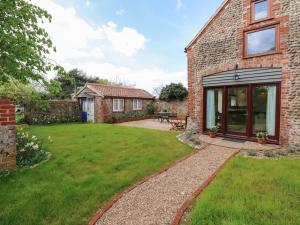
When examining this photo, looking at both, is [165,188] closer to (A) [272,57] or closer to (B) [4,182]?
(B) [4,182]

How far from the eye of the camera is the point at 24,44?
14.7ft

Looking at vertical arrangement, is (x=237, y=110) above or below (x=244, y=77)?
below

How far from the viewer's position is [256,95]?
29.0ft

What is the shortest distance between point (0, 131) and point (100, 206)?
361 centimetres

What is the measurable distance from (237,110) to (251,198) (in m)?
6.37

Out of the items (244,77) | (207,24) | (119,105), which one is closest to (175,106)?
(119,105)

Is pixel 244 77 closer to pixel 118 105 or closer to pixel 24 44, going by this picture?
pixel 24 44

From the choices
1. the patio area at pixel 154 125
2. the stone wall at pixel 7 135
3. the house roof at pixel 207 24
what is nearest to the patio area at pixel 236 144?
the patio area at pixel 154 125

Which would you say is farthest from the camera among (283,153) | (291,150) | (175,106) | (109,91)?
(175,106)

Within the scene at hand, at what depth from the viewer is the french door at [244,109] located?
27.6 feet

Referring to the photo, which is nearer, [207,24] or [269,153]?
[269,153]

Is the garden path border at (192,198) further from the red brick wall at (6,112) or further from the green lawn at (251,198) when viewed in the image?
the red brick wall at (6,112)

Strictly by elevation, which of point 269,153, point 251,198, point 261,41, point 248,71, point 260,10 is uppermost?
point 260,10

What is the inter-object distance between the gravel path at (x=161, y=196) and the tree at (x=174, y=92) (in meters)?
17.4
